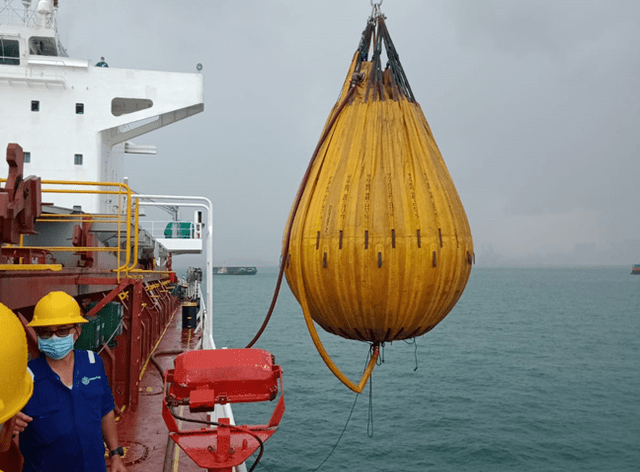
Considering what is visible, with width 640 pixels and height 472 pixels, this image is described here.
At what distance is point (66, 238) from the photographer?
25.1 feet

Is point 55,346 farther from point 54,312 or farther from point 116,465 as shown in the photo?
point 116,465

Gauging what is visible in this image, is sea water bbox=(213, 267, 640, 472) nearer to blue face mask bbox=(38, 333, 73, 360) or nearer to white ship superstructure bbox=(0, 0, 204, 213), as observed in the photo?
blue face mask bbox=(38, 333, 73, 360)

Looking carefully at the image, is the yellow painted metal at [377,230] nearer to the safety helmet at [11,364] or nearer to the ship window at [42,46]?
the safety helmet at [11,364]

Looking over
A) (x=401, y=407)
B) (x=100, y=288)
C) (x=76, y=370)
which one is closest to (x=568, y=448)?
(x=401, y=407)

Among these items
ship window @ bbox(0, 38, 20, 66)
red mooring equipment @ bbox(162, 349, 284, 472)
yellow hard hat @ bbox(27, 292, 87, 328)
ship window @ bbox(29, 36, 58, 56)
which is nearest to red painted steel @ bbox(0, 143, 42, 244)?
yellow hard hat @ bbox(27, 292, 87, 328)

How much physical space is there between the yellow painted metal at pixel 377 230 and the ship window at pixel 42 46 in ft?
42.6

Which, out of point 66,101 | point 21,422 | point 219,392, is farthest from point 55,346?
point 66,101

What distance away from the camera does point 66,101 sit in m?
12.0

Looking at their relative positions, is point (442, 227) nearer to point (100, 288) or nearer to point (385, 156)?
point (385, 156)

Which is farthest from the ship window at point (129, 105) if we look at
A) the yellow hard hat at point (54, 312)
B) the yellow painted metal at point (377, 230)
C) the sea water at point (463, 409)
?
the yellow painted metal at point (377, 230)

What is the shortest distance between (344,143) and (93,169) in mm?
10744

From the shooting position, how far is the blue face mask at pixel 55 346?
2799 millimetres

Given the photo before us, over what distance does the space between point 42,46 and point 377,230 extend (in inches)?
548

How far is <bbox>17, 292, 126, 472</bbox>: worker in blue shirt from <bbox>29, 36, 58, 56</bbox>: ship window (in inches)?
505
